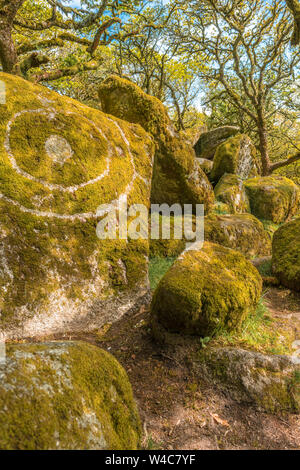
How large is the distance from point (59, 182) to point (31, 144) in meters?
0.59

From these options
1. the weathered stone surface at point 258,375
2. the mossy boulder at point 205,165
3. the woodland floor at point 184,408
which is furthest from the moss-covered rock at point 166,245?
the mossy boulder at point 205,165

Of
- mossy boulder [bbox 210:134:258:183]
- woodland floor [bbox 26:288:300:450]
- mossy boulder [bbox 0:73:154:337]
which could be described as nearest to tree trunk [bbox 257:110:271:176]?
mossy boulder [bbox 210:134:258:183]

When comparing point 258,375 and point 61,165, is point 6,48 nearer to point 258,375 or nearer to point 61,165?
point 61,165

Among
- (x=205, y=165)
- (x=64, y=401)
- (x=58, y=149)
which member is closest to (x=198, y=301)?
(x=64, y=401)

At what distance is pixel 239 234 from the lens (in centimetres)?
783

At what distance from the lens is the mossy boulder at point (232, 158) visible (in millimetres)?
11875

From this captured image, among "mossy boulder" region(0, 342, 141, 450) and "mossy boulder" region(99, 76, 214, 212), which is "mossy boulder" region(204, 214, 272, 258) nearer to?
"mossy boulder" region(99, 76, 214, 212)

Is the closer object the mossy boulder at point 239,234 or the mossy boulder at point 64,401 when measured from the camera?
the mossy boulder at point 64,401

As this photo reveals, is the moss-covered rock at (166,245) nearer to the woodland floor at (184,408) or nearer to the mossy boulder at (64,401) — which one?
the woodland floor at (184,408)

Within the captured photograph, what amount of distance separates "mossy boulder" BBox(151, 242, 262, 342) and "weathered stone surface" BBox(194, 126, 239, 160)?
1293 cm

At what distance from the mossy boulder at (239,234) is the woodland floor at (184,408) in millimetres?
4496

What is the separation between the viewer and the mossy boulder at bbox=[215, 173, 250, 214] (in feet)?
33.5
